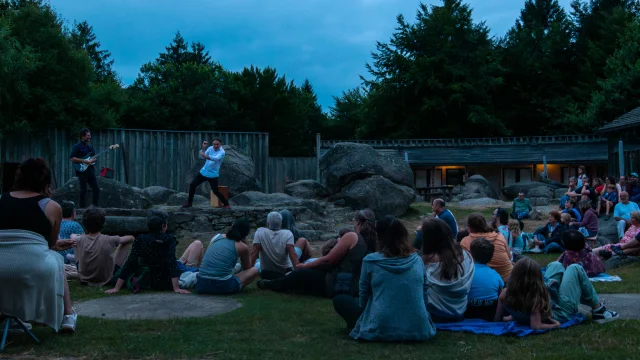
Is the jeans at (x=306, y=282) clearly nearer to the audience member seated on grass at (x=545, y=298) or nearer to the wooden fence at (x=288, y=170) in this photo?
the audience member seated on grass at (x=545, y=298)

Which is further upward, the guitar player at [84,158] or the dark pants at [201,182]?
the guitar player at [84,158]

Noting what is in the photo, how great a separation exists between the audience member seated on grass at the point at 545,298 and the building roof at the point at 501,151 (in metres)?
28.4

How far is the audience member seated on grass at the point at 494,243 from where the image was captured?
7184 millimetres

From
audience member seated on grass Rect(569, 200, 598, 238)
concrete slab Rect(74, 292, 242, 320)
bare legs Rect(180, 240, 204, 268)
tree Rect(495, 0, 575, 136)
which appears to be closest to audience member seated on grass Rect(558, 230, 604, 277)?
audience member seated on grass Rect(569, 200, 598, 238)

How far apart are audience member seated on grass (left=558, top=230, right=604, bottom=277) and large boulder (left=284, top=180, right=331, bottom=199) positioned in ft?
38.0

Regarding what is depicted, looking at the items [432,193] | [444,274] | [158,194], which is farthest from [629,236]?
[432,193]

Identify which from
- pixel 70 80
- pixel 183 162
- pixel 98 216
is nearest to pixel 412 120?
pixel 183 162

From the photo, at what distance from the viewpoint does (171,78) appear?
1383 inches

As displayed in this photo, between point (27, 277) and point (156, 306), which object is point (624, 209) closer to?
point (156, 306)

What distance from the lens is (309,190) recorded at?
19.8 meters

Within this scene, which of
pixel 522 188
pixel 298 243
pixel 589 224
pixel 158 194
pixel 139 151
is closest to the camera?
pixel 298 243

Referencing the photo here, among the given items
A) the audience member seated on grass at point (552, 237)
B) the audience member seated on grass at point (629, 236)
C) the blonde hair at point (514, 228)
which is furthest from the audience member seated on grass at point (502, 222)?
the audience member seated on grass at point (629, 236)

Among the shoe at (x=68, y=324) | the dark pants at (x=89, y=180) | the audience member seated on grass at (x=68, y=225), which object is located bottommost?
the shoe at (x=68, y=324)

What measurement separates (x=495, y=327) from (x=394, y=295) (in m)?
1.09
